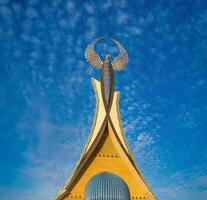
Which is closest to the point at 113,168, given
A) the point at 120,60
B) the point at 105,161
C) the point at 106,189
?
the point at 105,161

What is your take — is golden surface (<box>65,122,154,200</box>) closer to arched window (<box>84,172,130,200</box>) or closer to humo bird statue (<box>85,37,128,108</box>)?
arched window (<box>84,172,130,200</box>)

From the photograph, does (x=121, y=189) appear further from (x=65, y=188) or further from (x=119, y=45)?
(x=119, y=45)

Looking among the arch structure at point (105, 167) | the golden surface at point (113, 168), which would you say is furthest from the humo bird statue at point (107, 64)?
the golden surface at point (113, 168)

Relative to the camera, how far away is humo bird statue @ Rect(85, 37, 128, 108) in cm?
2262

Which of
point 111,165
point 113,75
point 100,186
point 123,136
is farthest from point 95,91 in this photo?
point 100,186

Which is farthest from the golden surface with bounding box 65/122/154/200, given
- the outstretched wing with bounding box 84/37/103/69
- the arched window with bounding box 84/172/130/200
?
the outstretched wing with bounding box 84/37/103/69

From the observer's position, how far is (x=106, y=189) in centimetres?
1977

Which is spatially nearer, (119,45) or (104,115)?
(104,115)

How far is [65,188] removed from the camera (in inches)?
755

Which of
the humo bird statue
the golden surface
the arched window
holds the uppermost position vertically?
the humo bird statue

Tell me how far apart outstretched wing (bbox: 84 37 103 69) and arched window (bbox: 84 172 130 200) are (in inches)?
330

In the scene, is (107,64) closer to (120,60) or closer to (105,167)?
(120,60)

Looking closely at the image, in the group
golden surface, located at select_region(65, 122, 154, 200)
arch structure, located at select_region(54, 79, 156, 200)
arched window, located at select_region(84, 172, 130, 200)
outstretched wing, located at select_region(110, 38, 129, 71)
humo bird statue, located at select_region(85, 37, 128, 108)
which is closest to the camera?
arched window, located at select_region(84, 172, 130, 200)

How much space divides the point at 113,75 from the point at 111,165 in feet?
21.6
